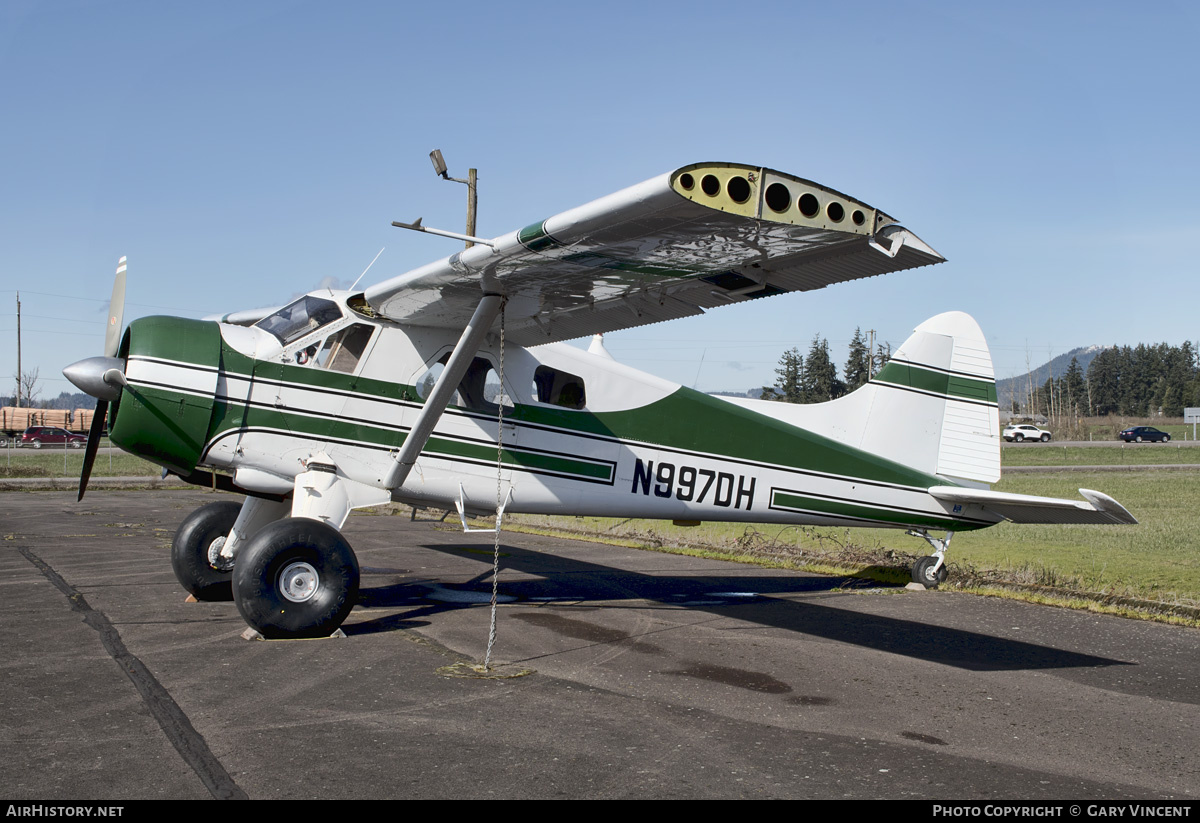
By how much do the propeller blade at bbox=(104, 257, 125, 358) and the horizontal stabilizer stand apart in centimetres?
872

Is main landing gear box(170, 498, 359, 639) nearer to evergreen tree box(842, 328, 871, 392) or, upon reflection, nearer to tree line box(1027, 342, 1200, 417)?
evergreen tree box(842, 328, 871, 392)

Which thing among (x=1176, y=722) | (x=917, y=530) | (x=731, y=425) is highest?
(x=731, y=425)

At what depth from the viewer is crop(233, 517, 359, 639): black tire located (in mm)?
7023

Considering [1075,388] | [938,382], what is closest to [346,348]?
[938,382]

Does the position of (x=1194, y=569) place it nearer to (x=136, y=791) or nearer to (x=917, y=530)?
(x=917, y=530)

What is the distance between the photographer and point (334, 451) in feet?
26.9

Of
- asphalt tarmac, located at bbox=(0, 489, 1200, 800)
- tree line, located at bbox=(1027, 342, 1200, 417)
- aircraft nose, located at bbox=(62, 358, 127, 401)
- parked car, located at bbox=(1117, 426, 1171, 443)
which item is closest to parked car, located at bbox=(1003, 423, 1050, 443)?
parked car, located at bbox=(1117, 426, 1171, 443)

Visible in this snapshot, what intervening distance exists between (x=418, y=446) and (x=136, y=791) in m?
4.42

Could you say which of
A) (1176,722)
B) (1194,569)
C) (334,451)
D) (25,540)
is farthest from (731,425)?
(25,540)

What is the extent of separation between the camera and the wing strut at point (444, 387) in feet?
24.5

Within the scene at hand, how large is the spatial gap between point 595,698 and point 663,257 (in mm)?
3078

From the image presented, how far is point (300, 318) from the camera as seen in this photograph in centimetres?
832

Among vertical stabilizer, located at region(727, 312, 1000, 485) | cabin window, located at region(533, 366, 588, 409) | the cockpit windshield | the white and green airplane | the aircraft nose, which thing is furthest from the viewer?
vertical stabilizer, located at region(727, 312, 1000, 485)

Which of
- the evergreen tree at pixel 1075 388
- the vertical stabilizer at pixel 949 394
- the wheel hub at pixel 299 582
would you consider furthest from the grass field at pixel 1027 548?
the evergreen tree at pixel 1075 388
